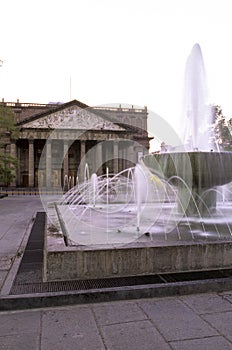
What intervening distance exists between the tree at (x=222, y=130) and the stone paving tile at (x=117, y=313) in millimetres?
38235

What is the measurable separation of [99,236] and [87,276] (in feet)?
5.52

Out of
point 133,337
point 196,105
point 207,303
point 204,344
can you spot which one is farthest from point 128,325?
point 196,105

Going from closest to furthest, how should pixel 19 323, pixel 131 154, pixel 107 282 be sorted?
pixel 19 323
pixel 107 282
pixel 131 154

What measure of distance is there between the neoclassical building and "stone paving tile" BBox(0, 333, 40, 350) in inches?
2375

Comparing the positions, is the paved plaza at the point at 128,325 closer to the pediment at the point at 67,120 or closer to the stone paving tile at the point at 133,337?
the stone paving tile at the point at 133,337

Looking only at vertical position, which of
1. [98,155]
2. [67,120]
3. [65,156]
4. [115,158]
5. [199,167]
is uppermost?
[67,120]

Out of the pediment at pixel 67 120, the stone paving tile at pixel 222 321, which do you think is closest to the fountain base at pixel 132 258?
the stone paving tile at pixel 222 321

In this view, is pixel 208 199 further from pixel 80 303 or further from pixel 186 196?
pixel 80 303

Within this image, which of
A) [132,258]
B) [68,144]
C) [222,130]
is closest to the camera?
[132,258]

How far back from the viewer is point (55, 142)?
69625 mm

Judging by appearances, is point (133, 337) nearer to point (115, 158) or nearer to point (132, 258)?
point (132, 258)

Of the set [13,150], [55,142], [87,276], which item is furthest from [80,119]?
[87,276]

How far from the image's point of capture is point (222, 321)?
3.69 m

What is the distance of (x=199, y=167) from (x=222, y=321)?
4.65 metres
